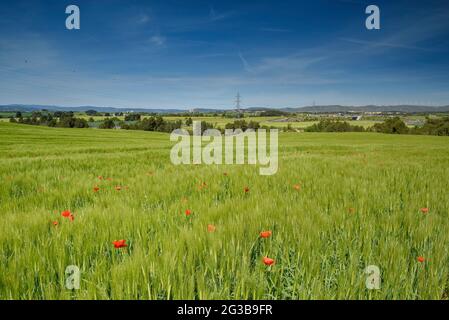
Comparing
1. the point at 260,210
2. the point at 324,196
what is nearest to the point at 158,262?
the point at 260,210

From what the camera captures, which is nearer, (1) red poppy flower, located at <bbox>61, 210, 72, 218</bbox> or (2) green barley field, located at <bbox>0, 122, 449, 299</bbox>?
(2) green barley field, located at <bbox>0, 122, 449, 299</bbox>

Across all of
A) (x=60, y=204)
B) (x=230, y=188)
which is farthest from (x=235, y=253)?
(x=60, y=204)

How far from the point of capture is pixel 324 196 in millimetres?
3525

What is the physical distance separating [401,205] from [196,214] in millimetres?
2628

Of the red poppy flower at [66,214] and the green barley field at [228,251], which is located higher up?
the red poppy flower at [66,214]

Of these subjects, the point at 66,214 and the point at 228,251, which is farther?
the point at 66,214

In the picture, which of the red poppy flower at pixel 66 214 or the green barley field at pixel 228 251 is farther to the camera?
the red poppy flower at pixel 66 214

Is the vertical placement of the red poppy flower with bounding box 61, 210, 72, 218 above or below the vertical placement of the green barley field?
above
